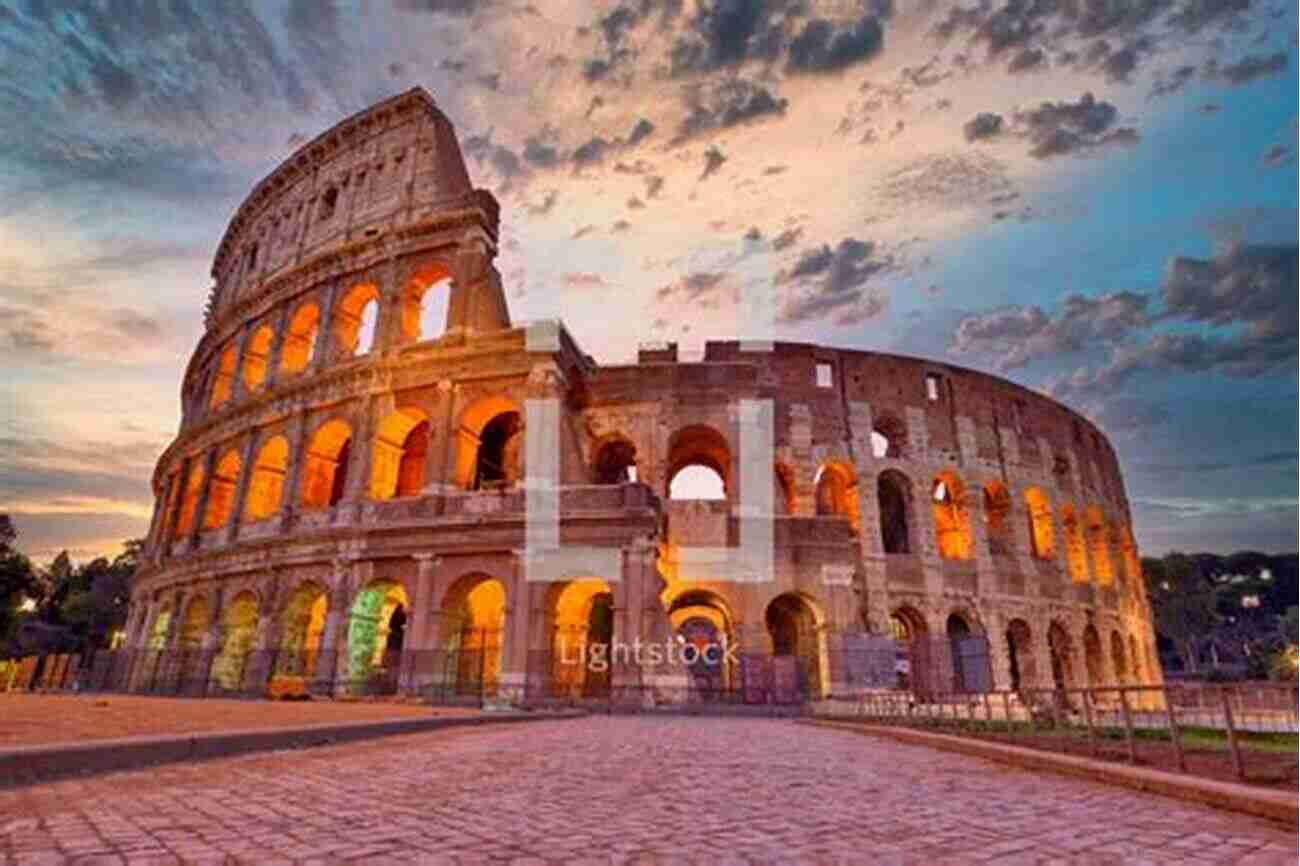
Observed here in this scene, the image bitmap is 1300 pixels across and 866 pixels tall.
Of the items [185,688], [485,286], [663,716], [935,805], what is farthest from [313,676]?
[935,805]

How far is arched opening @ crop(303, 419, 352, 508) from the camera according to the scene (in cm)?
2236

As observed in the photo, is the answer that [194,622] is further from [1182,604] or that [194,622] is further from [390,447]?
[1182,604]

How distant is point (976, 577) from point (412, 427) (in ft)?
66.6

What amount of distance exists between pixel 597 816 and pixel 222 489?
26.6 meters

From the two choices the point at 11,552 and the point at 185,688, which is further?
the point at 11,552

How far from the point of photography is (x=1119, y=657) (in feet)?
96.1

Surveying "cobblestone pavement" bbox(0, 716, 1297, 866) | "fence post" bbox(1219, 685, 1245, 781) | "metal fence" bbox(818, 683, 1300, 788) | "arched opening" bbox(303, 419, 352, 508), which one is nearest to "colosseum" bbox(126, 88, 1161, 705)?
"arched opening" bbox(303, 419, 352, 508)

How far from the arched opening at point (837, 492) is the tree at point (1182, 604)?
37680 millimetres

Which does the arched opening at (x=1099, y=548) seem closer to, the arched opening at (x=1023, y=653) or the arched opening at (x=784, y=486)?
the arched opening at (x=1023, y=653)

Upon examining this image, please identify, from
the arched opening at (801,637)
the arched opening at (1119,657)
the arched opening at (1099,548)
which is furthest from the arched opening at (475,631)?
the arched opening at (1119,657)

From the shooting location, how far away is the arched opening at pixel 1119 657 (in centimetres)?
2883

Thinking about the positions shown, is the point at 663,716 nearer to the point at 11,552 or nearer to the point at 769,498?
the point at 769,498

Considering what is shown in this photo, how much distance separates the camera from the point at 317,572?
20141 mm

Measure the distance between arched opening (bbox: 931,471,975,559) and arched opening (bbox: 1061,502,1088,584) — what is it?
5.05 metres
